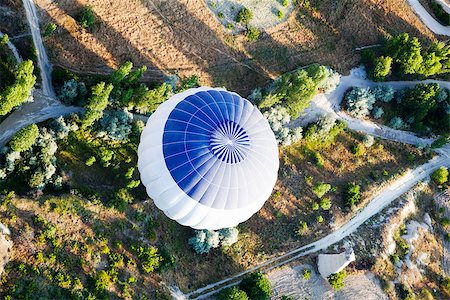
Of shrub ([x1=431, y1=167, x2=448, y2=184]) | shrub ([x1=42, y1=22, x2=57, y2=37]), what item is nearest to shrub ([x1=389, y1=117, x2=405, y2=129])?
shrub ([x1=431, y1=167, x2=448, y2=184])

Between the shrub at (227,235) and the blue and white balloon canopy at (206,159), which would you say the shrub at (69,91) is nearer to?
the blue and white balloon canopy at (206,159)

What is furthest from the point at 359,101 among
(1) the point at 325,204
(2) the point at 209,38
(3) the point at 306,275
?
(3) the point at 306,275

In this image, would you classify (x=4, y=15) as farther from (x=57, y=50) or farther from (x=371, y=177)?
(x=371, y=177)

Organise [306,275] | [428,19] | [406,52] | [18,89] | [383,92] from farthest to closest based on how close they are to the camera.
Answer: [428,19] < [383,92] < [406,52] < [306,275] < [18,89]

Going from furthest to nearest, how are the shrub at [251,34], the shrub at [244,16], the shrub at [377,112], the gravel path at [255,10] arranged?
the shrub at [377,112] < the shrub at [251,34] < the gravel path at [255,10] < the shrub at [244,16]

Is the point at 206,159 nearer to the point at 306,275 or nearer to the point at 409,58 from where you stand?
the point at 306,275

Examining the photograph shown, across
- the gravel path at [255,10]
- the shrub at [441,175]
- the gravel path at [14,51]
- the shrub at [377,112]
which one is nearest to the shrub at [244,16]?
the gravel path at [255,10]

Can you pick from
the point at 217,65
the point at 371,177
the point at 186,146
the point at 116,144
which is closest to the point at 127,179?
the point at 116,144
